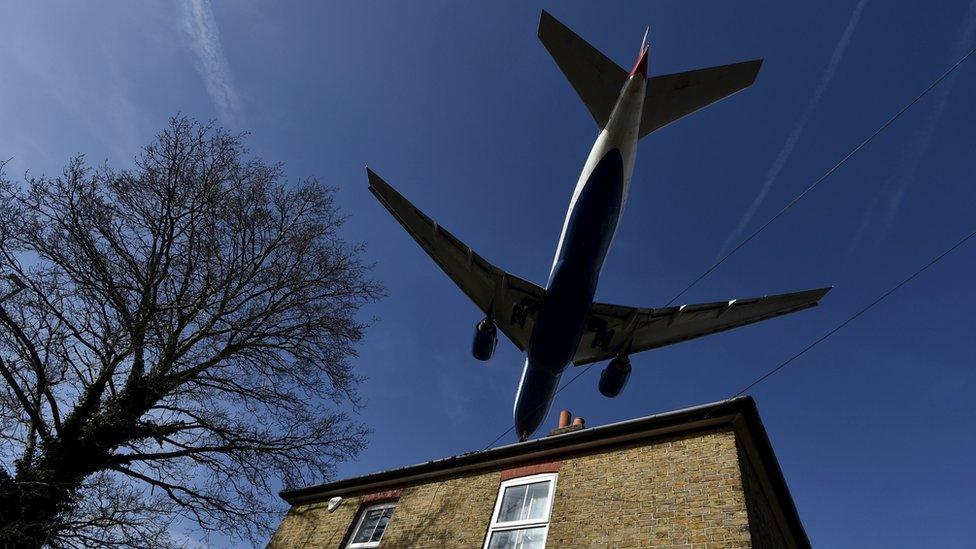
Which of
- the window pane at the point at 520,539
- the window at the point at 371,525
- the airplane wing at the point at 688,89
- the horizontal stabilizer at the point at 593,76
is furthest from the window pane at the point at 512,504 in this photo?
the airplane wing at the point at 688,89

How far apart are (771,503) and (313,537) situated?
10.8m

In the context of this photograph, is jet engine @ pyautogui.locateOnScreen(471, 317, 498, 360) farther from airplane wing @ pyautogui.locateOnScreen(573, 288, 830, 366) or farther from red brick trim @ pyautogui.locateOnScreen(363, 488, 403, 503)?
red brick trim @ pyautogui.locateOnScreen(363, 488, 403, 503)

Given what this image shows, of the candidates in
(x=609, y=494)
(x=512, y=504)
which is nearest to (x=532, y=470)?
(x=512, y=504)

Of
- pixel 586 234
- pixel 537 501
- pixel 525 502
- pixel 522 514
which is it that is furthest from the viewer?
pixel 586 234

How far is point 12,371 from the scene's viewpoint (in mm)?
9375

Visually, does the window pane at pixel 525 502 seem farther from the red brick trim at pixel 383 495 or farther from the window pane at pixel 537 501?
the red brick trim at pixel 383 495

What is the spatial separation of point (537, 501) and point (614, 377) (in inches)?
323

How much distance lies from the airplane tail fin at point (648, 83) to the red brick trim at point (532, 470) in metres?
10.6

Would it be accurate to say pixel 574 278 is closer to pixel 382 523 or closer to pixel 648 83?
pixel 648 83

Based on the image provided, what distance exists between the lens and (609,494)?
28.2ft

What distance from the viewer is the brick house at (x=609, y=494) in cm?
753

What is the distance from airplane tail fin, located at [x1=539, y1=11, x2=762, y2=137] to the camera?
48.4ft

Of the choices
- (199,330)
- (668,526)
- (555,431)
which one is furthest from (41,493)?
(668,526)

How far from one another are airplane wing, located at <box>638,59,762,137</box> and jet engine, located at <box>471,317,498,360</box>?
8.48 metres
